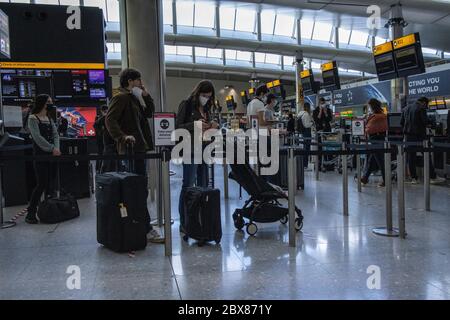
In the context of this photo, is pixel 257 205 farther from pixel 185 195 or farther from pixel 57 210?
pixel 57 210

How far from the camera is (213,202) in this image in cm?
407

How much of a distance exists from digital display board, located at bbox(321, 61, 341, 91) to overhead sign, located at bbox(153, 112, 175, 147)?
31.7 ft

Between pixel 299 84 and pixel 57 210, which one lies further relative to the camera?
pixel 299 84

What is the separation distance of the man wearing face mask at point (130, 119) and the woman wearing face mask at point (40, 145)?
1546 mm

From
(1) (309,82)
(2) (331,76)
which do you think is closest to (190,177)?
(2) (331,76)

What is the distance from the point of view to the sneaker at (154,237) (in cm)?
427

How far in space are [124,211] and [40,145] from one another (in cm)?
217

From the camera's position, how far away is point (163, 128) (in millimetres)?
4145

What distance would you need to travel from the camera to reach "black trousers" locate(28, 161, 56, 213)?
5312mm

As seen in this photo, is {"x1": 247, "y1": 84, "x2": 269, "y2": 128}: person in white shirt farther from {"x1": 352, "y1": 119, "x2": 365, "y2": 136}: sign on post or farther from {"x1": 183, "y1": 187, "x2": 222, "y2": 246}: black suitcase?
{"x1": 183, "y1": 187, "x2": 222, "y2": 246}: black suitcase

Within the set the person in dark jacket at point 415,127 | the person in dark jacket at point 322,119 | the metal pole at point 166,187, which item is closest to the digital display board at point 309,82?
the person in dark jacket at point 322,119
